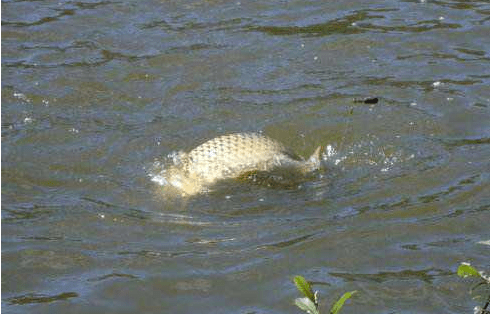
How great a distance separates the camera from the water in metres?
4.11

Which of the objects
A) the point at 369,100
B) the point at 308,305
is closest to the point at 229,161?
the point at 369,100

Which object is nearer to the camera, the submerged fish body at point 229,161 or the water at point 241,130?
the water at point 241,130

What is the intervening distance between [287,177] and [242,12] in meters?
2.99

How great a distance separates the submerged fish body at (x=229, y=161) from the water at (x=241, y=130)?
10 cm

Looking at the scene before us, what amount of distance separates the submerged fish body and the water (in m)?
0.10

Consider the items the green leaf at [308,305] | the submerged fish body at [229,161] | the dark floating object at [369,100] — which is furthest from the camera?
the dark floating object at [369,100]

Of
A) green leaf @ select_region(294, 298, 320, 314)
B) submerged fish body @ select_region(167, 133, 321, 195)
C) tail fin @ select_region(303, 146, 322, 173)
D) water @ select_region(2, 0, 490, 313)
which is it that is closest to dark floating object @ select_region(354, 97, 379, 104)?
water @ select_region(2, 0, 490, 313)

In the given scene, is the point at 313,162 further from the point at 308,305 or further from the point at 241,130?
the point at 308,305

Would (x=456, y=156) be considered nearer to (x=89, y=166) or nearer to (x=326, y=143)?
(x=326, y=143)

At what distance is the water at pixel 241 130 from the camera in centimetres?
411

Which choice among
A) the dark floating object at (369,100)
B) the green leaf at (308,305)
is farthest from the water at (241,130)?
the green leaf at (308,305)

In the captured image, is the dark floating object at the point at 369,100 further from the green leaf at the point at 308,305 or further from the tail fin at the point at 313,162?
the green leaf at the point at 308,305

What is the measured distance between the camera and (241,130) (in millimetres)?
5957

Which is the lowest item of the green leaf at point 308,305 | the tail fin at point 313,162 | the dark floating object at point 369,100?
the tail fin at point 313,162
